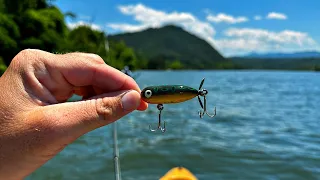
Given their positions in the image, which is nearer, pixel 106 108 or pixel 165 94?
pixel 106 108

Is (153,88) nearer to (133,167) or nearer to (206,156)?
(133,167)

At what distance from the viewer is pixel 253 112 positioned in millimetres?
15078

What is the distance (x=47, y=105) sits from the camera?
1219mm

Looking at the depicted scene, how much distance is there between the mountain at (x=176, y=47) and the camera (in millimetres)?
148000

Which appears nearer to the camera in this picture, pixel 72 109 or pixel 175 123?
pixel 72 109

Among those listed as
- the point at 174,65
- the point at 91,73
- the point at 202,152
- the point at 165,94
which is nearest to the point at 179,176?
the point at 165,94

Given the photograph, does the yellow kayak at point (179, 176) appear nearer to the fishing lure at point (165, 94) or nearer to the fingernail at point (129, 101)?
the fishing lure at point (165, 94)

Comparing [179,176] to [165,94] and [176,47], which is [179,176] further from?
[176,47]

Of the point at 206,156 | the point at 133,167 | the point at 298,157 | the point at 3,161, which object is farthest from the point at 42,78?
the point at 298,157

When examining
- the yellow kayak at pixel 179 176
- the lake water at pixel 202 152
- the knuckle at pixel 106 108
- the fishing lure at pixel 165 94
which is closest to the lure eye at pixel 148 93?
the fishing lure at pixel 165 94

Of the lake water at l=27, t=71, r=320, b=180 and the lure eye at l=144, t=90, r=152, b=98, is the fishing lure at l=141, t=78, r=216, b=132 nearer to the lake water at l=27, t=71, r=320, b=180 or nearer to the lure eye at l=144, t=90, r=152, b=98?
the lure eye at l=144, t=90, r=152, b=98

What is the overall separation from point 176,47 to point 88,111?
18021 centimetres

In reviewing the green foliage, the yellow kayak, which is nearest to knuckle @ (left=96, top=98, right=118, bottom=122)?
the yellow kayak

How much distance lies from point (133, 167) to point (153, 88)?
573cm
